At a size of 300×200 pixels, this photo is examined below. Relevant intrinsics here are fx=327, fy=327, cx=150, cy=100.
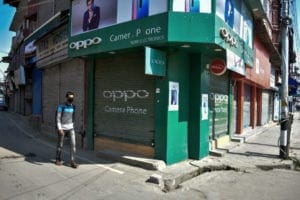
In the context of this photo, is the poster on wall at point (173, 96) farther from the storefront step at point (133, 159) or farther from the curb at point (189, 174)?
the curb at point (189, 174)

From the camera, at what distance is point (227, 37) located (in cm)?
904

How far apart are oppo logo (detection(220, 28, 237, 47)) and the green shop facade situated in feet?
0.11

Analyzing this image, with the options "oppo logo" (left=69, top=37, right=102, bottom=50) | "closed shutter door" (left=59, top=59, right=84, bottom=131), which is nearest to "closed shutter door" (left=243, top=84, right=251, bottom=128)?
"closed shutter door" (left=59, top=59, right=84, bottom=131)

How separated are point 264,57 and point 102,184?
1610 centimetres

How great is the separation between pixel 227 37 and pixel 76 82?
5984 millimetres

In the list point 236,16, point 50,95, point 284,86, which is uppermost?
point 236,16

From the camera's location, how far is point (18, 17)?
31016mm

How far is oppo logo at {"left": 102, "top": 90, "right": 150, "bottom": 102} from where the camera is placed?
940 cm

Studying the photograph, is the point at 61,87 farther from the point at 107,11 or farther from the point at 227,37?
the point at 227,37

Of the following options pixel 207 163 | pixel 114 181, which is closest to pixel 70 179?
pixel 114 181

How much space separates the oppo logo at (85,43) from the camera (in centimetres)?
981

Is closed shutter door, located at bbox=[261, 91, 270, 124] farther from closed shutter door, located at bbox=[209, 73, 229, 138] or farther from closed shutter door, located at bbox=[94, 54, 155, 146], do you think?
closed shutter door, located at bbox=[94, 54, 155, 146]

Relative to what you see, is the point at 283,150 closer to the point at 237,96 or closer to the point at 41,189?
the point at 237,96

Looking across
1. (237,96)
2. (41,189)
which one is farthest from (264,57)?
(41,189)
